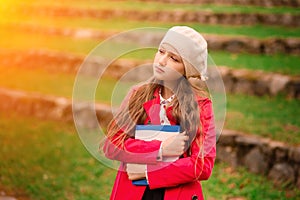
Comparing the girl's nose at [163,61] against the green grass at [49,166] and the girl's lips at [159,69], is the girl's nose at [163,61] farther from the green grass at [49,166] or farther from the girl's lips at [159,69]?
the green grass at [49,166]

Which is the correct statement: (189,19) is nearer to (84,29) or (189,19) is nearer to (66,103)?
(84,29)

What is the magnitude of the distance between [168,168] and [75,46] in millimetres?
7515

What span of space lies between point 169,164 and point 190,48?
0.48 m

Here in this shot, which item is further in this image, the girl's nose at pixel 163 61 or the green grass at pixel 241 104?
the green grass at pixel 241 104

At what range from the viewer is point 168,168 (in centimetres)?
239

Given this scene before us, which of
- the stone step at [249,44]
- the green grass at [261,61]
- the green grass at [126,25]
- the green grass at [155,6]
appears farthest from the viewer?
the green grass at [155,6]

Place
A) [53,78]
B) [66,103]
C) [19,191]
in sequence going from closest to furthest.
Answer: [19,191]
[66,103]
[53,78]

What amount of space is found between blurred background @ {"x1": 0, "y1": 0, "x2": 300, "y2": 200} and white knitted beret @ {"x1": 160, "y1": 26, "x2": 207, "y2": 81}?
7.95ft

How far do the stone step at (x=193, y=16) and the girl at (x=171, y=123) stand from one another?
24.5 feet

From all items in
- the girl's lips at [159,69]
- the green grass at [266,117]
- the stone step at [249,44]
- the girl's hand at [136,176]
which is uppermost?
the stone step at [249,44]

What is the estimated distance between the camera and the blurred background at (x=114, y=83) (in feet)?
16.3

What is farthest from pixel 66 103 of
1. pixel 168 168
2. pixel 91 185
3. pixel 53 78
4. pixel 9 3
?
pixel 9 3

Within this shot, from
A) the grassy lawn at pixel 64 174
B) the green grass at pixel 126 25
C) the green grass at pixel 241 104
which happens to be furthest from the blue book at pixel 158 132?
the green grass at pixel 126 25

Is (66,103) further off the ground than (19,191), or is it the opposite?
(66,103)
